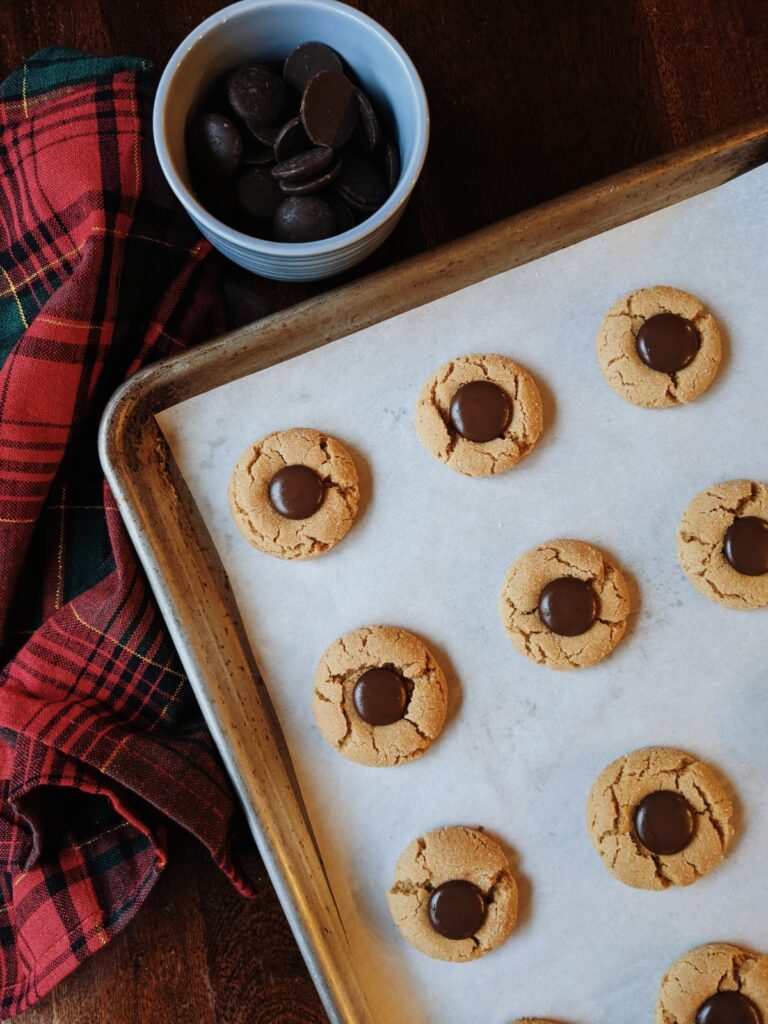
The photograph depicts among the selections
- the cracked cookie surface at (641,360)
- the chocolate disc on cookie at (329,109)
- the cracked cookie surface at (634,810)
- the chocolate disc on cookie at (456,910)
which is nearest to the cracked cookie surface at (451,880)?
the chocolate disc on cookie at (456,910)

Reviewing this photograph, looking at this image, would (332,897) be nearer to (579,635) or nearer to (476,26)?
(579,635)

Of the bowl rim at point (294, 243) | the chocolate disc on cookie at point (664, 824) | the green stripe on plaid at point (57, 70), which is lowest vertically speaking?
the chocolate disc on cookie at point (664, 824)

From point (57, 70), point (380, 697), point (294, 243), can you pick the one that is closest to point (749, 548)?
point (380, 697)

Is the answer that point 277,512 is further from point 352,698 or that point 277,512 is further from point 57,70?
point 57,70

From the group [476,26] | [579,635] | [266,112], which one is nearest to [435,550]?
[579,635]

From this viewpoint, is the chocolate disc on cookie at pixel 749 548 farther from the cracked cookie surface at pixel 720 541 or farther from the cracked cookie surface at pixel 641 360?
the cracked cookie surface at pixel 641 360
